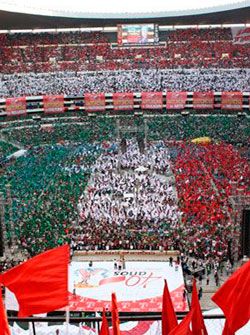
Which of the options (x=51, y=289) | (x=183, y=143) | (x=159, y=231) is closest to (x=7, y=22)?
(x=183, y=143)

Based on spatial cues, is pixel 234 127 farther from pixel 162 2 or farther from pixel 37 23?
pixel 37 23

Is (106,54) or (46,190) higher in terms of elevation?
(106,54)

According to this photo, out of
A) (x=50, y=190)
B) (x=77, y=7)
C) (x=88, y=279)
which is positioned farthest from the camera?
(x=77, y=7)

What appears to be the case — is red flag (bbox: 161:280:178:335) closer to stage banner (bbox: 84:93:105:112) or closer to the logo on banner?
the logo on banner

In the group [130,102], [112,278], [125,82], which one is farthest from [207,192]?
[125,82]

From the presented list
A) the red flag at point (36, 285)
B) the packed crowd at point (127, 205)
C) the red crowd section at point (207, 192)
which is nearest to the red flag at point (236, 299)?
the red flag at point (36, 285)

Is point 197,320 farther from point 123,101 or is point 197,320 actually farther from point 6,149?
point 123,101

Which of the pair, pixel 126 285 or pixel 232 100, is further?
pixel 232 100
